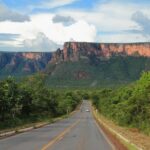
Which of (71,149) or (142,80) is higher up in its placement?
(142,80)

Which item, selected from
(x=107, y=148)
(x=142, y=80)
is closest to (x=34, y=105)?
(x=142, y=80)

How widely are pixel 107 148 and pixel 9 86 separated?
36.7m

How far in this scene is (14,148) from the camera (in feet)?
101

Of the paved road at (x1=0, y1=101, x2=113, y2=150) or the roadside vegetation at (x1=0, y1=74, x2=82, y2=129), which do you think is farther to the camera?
the roadside vegetation at (x1=0, y1=74, x2=82, y2=129)

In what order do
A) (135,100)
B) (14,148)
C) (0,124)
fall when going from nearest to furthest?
(14,148)
(135,100)
(0,124)

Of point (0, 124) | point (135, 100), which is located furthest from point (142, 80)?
point (0, 124)

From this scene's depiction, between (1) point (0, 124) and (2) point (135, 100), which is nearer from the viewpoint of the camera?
(2) point (135, 100)

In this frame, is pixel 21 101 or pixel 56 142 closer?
pixel 56 142

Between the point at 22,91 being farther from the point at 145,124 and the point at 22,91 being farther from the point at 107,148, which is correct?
the point at 107,148

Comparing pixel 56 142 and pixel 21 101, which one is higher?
pixel 21 101

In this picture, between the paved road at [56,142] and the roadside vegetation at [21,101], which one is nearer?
the paved road at [56,142]

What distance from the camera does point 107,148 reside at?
107ft

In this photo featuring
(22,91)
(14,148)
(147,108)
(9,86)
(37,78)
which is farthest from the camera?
(37,78)

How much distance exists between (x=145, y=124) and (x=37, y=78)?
64.1 metres
